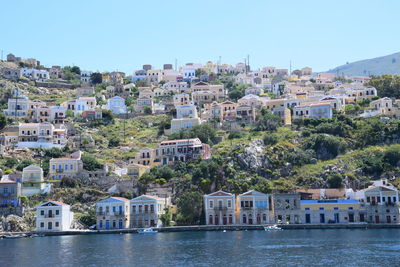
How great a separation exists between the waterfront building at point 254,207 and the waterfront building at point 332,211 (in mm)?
4334

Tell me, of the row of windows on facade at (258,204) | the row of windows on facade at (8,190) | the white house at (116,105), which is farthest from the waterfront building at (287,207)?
the white house at (116,105)

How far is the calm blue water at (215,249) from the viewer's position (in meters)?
47.2

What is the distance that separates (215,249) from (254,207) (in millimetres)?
20640

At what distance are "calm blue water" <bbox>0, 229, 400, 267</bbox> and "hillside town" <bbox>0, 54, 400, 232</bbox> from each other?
18.8 feet

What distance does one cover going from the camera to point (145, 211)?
74625mm

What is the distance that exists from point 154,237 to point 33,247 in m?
13.2

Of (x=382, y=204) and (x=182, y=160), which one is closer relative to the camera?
(x=382, y=204)

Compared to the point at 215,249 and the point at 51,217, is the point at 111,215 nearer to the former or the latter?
the point at 51,217

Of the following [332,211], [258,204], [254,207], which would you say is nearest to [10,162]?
[254,207]

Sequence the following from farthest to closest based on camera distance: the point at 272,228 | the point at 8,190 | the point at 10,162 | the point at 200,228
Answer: the point at 10,162 → the point at 8,190 → the point at 200,228 → the point at 272,228

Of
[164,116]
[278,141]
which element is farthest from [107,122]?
[278,141]

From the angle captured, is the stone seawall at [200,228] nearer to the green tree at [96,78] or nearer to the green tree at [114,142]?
the green tree at [114,142]

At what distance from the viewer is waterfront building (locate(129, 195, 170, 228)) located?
74350 mm

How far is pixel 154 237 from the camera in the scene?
6644cm
